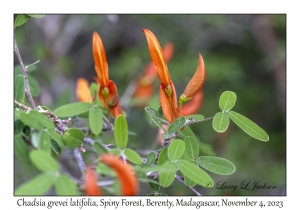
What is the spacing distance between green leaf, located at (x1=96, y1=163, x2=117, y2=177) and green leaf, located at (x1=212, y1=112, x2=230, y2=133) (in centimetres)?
33

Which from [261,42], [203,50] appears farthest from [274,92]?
[203,50]

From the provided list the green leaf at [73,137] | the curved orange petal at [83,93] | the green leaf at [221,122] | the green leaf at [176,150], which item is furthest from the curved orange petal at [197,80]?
the curved orange petal at [83,93]

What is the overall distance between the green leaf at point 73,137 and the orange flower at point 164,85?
22 centimetres

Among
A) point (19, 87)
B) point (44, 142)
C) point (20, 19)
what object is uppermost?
point (20, 19)

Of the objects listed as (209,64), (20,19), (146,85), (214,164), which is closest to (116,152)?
(214,164)

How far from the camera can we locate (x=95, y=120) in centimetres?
110

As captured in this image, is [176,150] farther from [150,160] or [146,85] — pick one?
[146,85]

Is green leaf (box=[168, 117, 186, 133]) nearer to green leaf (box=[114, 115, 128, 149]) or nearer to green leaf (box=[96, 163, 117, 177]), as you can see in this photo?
green leaf (box=[114, 115, 128, 149])

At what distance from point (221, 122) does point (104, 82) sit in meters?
0.36

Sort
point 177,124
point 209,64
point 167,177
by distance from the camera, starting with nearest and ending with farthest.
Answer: point 167,177 < point 177,124 < point 209,64

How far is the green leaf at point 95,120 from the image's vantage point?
107cm

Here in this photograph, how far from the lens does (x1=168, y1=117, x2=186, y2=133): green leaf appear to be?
0.99 m

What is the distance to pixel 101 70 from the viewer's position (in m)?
1.16
